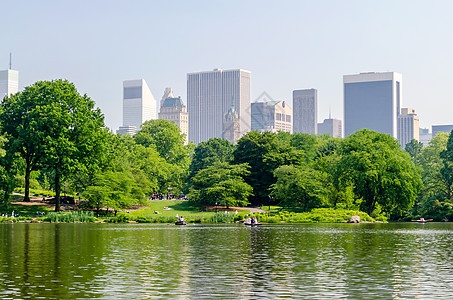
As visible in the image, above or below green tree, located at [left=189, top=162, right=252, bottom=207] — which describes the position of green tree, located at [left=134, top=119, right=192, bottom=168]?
above

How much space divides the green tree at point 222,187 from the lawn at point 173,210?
2148 mm

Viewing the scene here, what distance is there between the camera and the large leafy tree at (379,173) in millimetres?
76375

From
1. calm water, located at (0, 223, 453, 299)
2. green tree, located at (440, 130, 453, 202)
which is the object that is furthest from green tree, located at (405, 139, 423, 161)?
calm water, located at (0, 223, 453, 299)

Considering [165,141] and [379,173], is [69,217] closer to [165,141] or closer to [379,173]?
[379,173]

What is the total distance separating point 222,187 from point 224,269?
61331 millimetres

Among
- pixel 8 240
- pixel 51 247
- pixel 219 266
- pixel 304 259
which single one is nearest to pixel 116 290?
pixel 219 266

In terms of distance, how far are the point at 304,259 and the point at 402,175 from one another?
50372mm

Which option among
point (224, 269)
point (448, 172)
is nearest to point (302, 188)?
point (448, 172)

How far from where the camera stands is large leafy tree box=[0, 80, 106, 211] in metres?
75.5

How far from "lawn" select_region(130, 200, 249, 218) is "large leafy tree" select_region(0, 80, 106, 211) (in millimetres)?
10521

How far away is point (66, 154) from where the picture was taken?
76625mm

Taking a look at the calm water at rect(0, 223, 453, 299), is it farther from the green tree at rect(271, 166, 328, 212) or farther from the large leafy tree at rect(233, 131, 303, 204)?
the large leafy tree at rect(233, 131, 303, 204)

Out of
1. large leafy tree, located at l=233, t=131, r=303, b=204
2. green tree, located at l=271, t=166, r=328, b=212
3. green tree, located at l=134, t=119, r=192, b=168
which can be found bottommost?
green tree, located at l=271, t=166, r=328, b=212

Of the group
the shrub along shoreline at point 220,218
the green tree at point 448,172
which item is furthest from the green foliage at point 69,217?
the green tree at point 448,172
